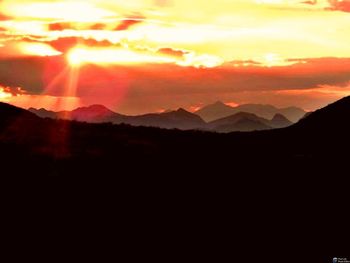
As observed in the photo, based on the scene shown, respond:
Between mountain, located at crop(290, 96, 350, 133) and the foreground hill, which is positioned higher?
mountain, located at crop(290, 96, 350, 133)

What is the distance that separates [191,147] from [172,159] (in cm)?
560

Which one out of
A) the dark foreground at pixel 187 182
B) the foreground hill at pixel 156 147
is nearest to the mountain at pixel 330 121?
the foreground hill at pixel 156 147

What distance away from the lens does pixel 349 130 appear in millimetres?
50125

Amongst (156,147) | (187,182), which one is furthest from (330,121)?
(187,182)

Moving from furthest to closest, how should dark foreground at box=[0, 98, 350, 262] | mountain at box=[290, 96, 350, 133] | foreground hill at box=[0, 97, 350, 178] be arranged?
mountain at box=[290, 96, 350, 133], foreground hill at box=[0, 97, 350, 178], dark foreground at box=[0, 98, 350, 262]

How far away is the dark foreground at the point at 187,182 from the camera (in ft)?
87.4

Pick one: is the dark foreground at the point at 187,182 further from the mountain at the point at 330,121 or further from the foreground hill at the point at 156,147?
the mountain at the point at 330,121

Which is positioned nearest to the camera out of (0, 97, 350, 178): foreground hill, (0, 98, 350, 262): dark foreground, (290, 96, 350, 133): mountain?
(0, 98, 350, 262): dark foreground

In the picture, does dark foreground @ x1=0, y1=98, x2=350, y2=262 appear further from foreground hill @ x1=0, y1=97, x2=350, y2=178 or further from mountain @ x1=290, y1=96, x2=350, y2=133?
mountain @ x1=290, y1=96, x2=350, y2=133

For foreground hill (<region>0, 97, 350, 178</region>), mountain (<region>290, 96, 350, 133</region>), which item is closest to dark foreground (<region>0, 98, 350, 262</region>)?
foreground hill (<region>0, 97, 350, 178</region>)

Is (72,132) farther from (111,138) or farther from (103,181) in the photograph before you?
(103,181)

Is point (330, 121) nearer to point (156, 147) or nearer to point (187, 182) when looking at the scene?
point (156, 147)

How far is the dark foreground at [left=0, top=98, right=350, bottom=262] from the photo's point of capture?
26.6 metres

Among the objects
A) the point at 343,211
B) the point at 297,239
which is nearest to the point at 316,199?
the point at 343,211
